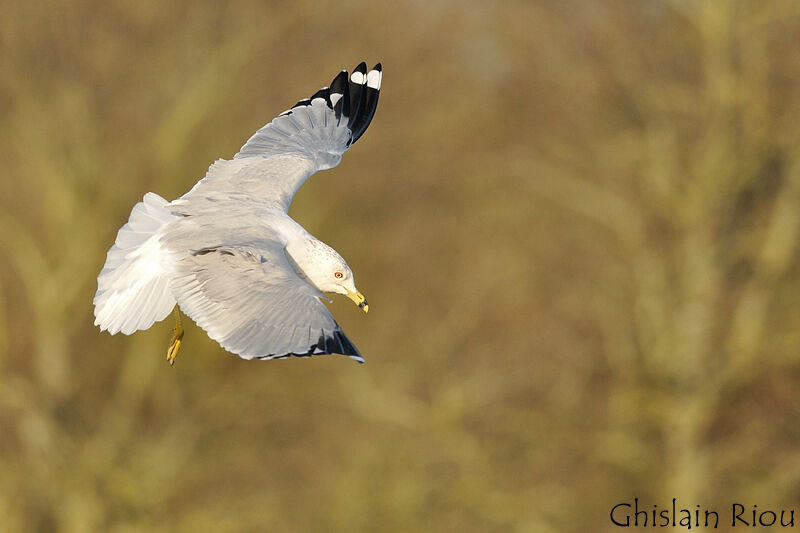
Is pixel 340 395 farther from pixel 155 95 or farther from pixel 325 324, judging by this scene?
pixel 325 324

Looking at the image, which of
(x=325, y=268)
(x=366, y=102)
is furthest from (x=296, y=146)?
(x=325, y=268)

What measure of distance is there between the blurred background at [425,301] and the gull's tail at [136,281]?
23.1ft

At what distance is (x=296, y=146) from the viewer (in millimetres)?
7125

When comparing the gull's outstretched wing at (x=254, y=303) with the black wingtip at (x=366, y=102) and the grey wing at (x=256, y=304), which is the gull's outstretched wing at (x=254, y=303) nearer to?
the grey wing at (x=256, y=304)

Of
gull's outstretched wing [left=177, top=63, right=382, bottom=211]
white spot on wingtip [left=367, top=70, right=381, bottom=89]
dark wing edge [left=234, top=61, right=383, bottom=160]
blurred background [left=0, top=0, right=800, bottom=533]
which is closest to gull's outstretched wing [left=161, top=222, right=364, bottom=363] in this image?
gull's outstretched wing [left=177, top=63, right=382, bottom=211]

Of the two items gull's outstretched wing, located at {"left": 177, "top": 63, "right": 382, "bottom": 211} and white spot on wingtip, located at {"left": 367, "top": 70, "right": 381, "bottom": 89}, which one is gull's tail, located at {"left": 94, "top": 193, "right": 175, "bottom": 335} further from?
white spot on wingtip, located at {"left": 367, "top": 70, "right": 381, "bottom": 89}

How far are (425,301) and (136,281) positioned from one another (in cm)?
1011

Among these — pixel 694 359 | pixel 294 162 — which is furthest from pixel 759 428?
pixel 294 162

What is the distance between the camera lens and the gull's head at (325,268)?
19.4 ft

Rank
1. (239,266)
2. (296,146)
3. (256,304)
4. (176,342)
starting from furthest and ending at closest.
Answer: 1. (296,146)
2. (176,342)
3. (239,266)
4. (256,304)

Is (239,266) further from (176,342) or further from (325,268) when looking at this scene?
(176,342)

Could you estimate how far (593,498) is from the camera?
12.8m

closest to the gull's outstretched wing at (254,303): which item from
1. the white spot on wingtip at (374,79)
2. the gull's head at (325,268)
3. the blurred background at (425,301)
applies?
the gull's head at (325,268)

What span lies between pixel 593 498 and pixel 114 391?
5091 millimetres
